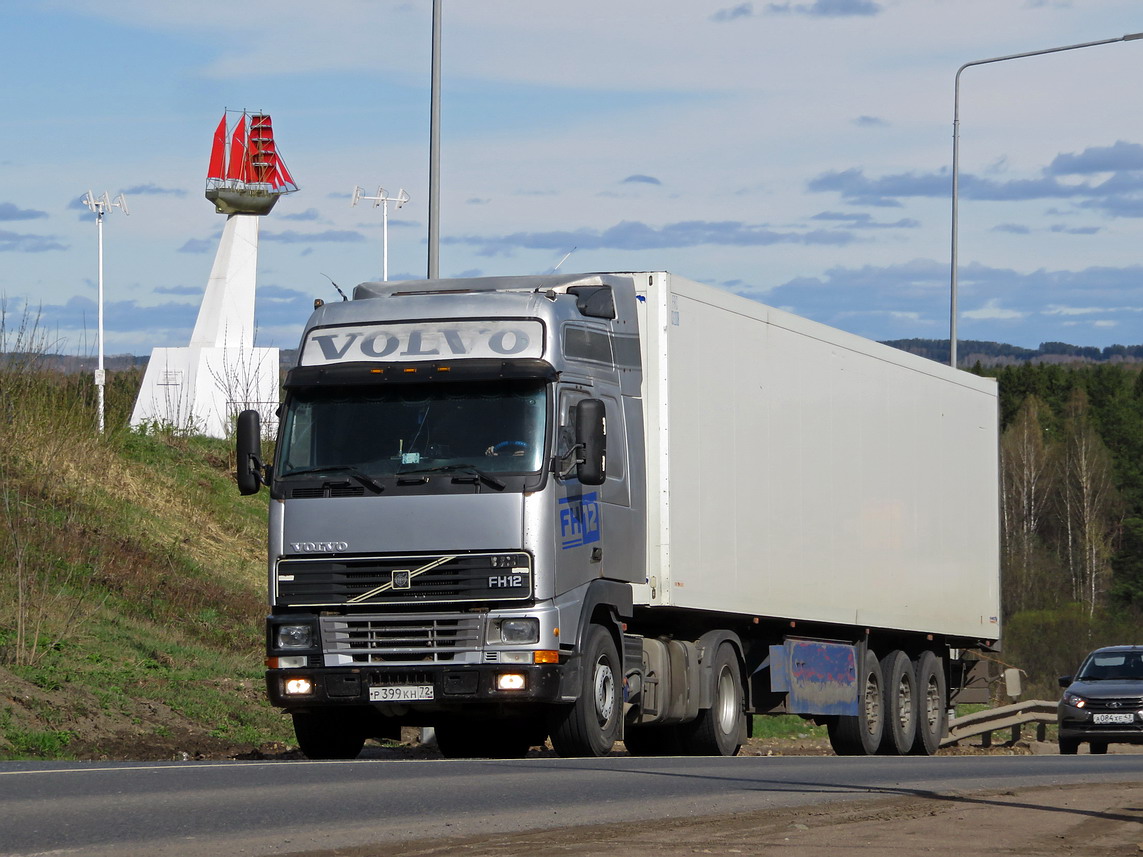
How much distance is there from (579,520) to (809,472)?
5.37 metres

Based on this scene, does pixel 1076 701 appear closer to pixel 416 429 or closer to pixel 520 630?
pixel 520 630

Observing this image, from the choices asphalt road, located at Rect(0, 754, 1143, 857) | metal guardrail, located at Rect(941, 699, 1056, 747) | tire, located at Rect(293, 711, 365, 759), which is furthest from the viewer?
metal guardrail, located at Rect(941, 699, 1056, 747)

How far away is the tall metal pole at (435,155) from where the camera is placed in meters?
19.9

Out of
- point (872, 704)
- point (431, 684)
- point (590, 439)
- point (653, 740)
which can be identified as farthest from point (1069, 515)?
point (431, 684)

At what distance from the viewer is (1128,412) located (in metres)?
108

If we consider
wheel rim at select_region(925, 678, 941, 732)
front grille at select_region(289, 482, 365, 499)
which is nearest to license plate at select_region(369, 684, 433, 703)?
front grille at select_region(289, 482, 365, 499)

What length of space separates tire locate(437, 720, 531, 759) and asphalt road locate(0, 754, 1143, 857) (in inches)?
78.7

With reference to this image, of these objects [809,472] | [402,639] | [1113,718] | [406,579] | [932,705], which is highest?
[809,472]

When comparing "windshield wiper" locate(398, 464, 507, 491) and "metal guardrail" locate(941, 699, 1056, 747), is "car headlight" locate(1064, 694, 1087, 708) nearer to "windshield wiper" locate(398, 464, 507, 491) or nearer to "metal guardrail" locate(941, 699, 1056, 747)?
"metal guardrail" locate(941, 699, 1056, 747)

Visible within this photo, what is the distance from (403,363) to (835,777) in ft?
14.7

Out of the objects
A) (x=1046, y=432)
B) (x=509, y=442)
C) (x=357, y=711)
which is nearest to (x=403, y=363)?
(x=509, y=442)

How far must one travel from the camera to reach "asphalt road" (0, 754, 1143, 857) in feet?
27.2

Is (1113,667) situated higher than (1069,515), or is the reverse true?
(1069,515)

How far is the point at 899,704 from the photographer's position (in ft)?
70.0
